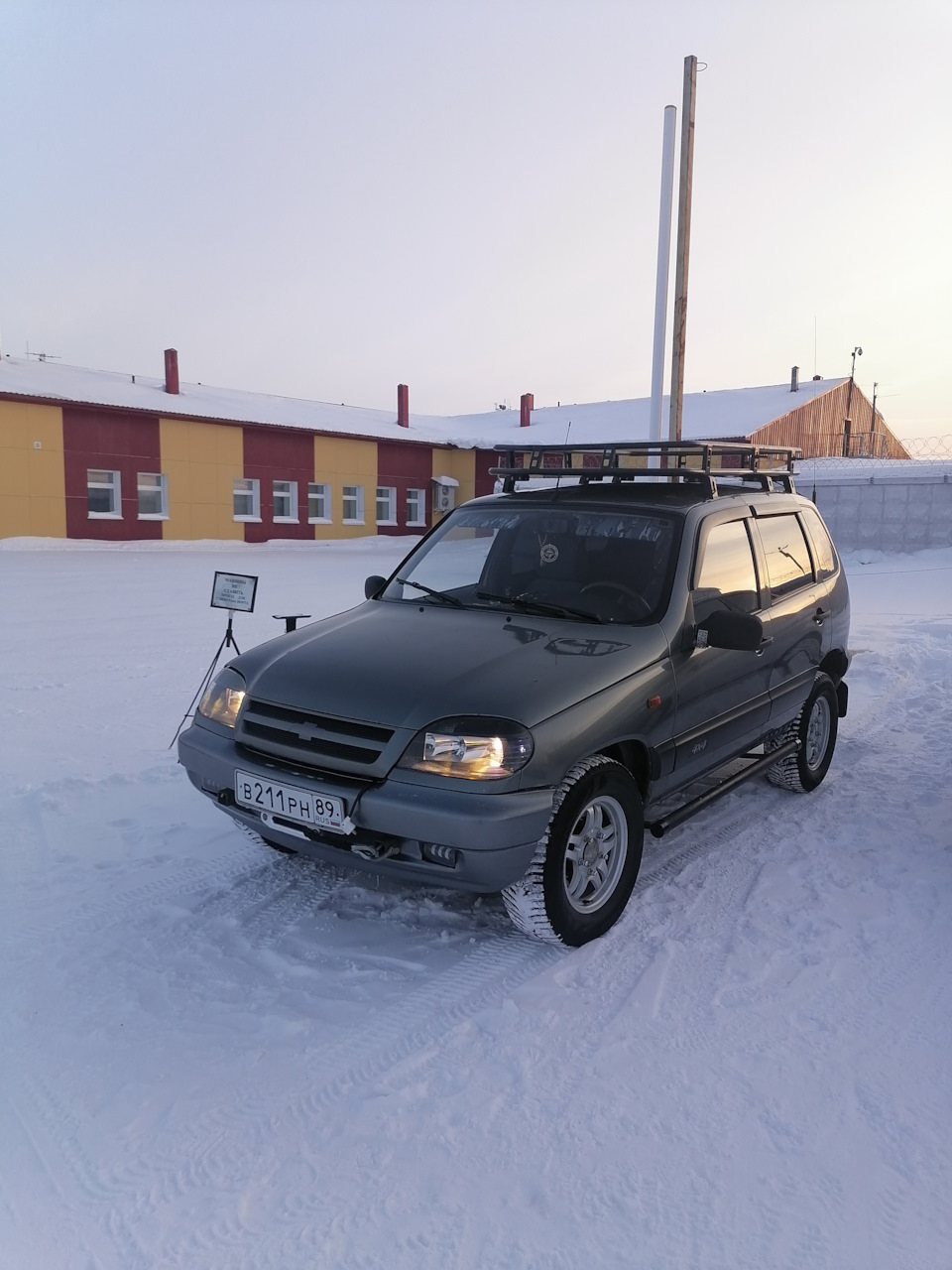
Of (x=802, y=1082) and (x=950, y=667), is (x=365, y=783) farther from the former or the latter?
(x=950, y=667)

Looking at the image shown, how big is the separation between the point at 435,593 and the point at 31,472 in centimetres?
2066

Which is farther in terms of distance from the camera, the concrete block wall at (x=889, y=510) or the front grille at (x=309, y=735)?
the concrete block wall at (x=889, y=510)

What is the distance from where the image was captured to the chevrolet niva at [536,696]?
3252 millimetres

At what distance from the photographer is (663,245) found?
14961 millimetres

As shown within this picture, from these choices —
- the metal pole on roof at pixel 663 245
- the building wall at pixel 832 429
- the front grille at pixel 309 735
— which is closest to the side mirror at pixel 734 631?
the front grille at pixel 309 735

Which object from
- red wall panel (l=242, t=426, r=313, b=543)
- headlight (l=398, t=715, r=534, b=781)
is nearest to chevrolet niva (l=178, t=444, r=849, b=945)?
A: headlight (l=398, t=715, r=534, b=781)

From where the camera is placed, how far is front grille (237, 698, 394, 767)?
132 inches

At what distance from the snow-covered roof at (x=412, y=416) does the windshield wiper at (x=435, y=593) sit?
1960 centimetres

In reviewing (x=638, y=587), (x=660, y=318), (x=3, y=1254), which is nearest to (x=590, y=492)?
(x=638, y=587)

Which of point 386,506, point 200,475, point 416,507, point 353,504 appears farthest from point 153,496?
point 416,507

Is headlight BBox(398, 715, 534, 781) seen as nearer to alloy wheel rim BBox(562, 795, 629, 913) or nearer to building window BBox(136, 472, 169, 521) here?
alloy wheel rim BBox(562, 795, 629, 913)

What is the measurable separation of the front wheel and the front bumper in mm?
128

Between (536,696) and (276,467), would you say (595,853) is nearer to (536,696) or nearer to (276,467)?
(536,696)

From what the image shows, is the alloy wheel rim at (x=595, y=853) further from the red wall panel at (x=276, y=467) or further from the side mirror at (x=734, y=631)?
the red wall panel at (x=276, y=467)
